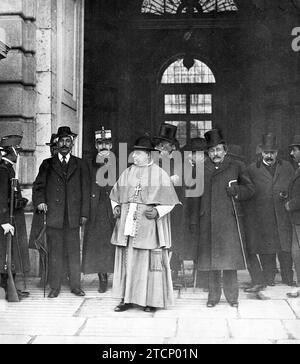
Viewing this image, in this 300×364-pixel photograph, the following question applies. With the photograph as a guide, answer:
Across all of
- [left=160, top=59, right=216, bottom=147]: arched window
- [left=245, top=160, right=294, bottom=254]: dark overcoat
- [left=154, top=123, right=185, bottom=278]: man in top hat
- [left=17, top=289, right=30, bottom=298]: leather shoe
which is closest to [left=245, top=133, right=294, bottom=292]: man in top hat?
[left=245, top=160, right=294, bottom=254]: dark overcoat

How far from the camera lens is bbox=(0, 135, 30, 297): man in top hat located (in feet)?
20.0

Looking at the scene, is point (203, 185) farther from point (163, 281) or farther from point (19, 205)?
point (19, 205)

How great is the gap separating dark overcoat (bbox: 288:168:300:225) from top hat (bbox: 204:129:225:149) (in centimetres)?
125

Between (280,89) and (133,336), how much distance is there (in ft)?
28.8

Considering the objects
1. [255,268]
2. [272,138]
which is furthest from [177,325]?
[272,138]

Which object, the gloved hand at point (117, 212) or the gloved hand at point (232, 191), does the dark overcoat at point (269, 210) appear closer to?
the gloved hand at point (232, 191)

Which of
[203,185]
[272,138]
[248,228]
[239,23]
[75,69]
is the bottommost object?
[248,228]

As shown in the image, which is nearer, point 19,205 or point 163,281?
point 163,281

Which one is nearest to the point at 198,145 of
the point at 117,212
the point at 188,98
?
the point at 117,212

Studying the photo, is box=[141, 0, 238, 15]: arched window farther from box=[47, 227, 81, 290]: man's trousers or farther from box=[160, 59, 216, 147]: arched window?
box=[47, 227, 81, 290]: man's trousers

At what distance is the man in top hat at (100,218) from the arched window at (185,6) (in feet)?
21.5

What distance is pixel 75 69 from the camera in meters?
8.77

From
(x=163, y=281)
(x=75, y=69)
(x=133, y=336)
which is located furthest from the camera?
(x=75, y=69)
